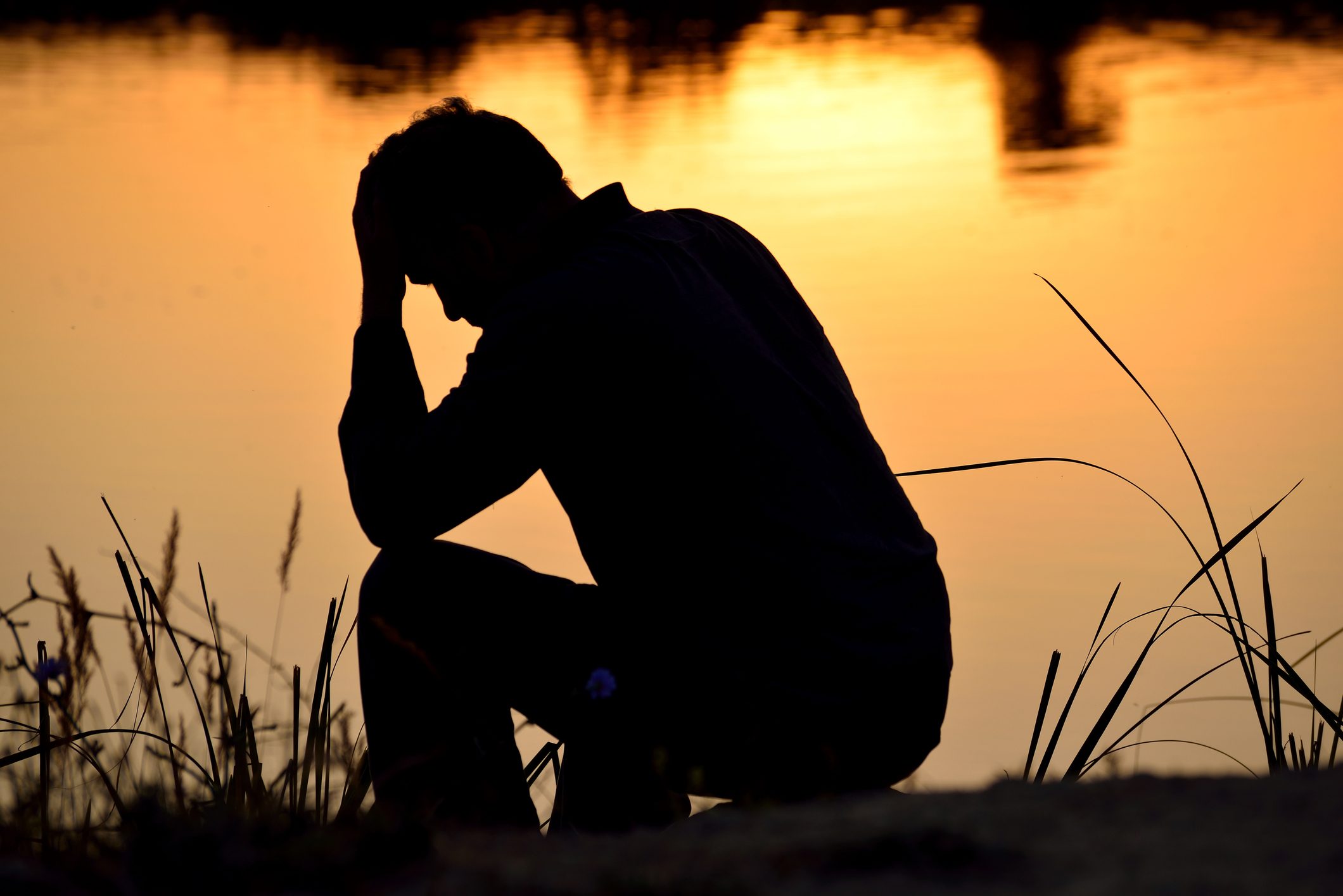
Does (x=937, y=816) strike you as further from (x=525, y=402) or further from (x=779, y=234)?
(x=779, y=234)

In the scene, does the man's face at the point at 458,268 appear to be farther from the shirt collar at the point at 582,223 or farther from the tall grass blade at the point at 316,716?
the tall grass blade at the point at 316,716

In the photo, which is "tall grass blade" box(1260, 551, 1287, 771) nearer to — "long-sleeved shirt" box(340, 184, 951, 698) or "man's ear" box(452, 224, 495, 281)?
"long-sleeved shirt" box(340, 184, 951, 698)

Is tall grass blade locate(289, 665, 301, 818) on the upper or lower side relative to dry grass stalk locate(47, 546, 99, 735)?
lower

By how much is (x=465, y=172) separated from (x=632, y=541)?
0.58 metres

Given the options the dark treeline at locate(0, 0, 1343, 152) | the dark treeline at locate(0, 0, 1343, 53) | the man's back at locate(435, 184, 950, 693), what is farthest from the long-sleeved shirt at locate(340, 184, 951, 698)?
the dark treeline at locate(0, 0, 1343, 53)

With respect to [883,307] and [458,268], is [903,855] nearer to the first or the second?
[458,268]

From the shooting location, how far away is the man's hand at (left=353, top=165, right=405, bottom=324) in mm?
2303

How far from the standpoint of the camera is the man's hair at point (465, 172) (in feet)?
7.32

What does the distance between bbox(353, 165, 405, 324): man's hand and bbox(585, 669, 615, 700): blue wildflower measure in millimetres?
631

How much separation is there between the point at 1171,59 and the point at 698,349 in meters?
12.0

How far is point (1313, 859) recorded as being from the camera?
1.22 metres

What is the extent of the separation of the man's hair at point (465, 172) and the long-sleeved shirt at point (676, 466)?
7.0 inches

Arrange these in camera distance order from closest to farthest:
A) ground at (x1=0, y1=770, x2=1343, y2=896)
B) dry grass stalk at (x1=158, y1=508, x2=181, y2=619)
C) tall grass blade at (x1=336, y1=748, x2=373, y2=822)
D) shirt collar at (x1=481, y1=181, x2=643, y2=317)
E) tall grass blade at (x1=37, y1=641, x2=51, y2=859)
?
ground at (x1=0, y1=770, x2=1343, y2=896) < tall grass blade at (x1=336, y1=748, x2=373, y2=822) < tall grass blade at (x1=37, y1=641, x2=51, y2=859) < dry grass stalk at (x1=158, y1=508, x2=181, y2=619) < shirt collar at (x1=481, y1=181, x2=643, y2=317)

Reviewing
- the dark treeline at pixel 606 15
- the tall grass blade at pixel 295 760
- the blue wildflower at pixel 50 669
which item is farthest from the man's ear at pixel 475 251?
the dark treeline at pixel 606 15
